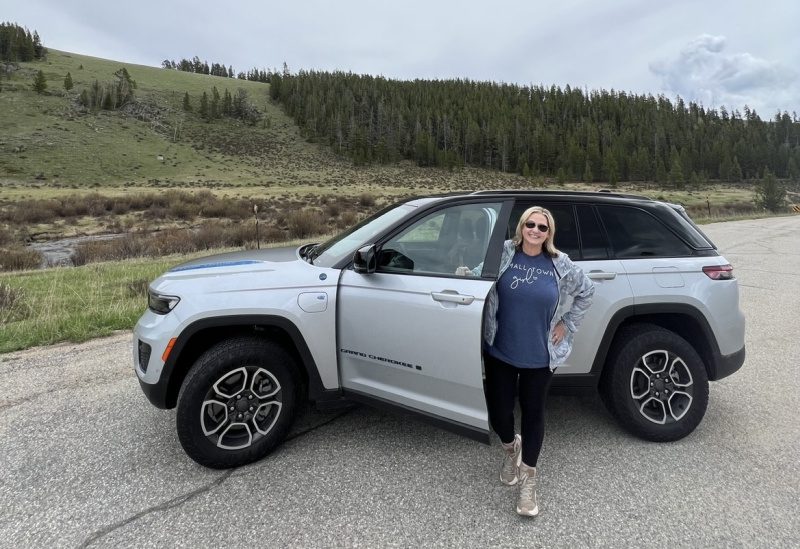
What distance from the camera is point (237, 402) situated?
2902 millimetres

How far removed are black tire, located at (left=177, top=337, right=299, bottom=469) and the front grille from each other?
1.12ft

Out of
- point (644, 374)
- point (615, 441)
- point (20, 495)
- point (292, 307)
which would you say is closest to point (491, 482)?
point (615, 441)

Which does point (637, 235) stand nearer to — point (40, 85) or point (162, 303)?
point (162, 303)

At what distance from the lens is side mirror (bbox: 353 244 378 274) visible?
2.76m

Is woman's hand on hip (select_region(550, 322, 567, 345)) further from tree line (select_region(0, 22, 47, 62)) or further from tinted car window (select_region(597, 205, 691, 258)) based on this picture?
tree line (select_region(0, 22, 47, 62))

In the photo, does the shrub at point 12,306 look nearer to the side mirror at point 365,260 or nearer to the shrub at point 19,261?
the side mirror at point 365,260

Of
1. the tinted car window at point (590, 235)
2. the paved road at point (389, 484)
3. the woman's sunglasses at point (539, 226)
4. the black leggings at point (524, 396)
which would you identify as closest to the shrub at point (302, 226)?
the paved road at point (389, 484)

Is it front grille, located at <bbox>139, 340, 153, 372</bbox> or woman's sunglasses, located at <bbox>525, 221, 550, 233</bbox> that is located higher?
woman's sunglasses, located at <bbox>525, 221, 550, 233</bbox>

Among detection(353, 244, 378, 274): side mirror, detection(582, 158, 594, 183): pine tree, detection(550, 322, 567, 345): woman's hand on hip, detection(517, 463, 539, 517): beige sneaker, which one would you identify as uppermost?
detection(582, 158, 594, 183): pine tree

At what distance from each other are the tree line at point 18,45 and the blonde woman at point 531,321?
14709 cm

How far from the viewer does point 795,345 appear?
16.8 feet

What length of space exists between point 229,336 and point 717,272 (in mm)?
3571

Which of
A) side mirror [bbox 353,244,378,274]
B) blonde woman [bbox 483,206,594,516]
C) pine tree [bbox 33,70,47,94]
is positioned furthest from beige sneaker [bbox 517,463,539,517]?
pine tree [bbox 33,70,47,94]

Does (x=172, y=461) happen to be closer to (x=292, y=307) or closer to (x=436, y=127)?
(x=292, y=307)
